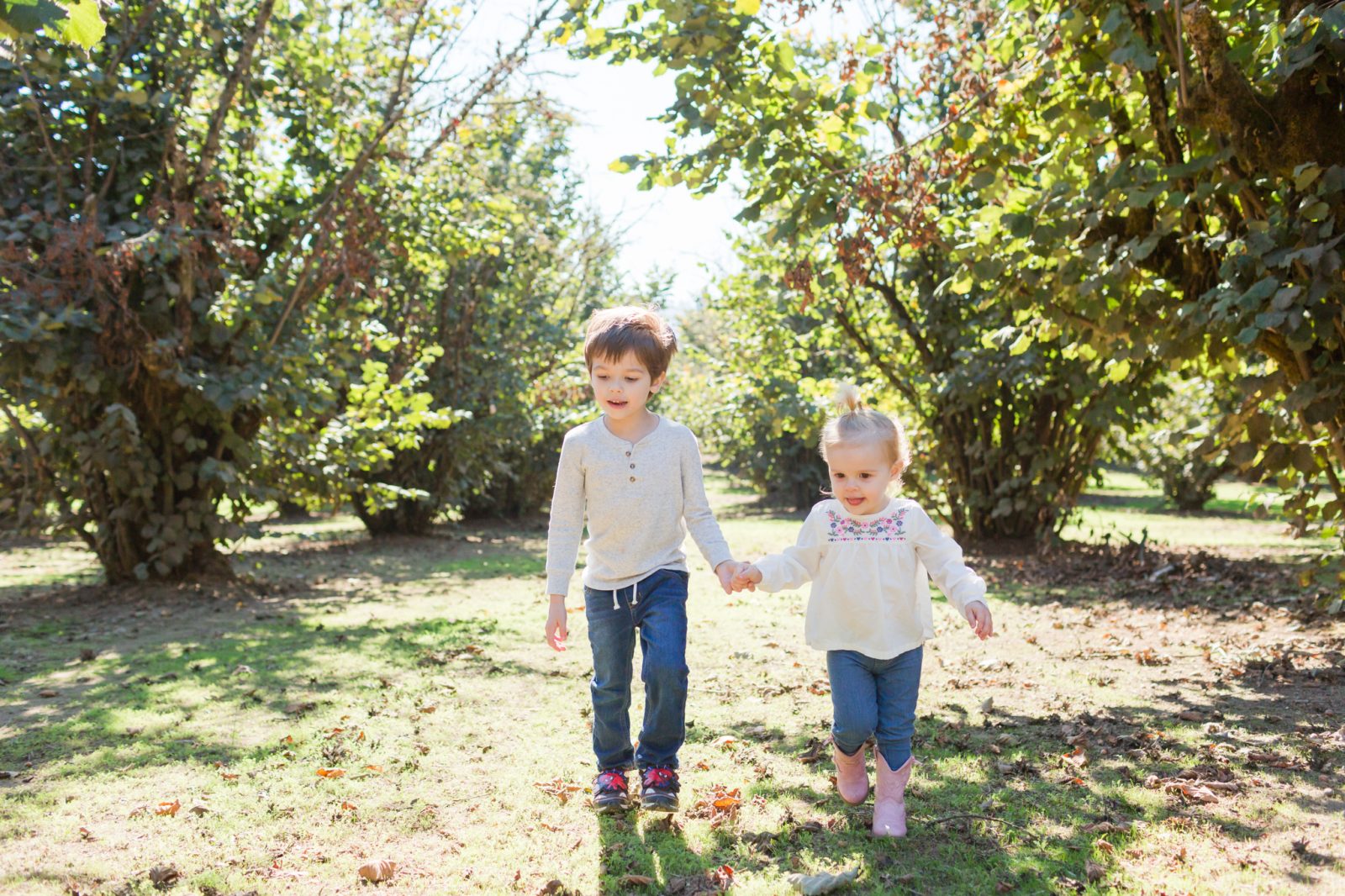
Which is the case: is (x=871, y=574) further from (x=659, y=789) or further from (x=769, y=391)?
(x=769, y=391)

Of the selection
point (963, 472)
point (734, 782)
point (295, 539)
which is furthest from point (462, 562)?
point (734, 782)

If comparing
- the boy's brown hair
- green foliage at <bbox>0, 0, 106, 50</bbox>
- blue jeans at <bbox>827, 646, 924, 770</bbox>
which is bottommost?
blue jeans at <bbox>827, 646, 924, 770</bbox>

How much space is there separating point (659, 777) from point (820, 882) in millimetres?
765

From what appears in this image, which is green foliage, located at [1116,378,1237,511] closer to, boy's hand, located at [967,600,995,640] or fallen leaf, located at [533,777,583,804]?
boy's hand, located at [967,600,995,640]

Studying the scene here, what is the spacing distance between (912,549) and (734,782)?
1043 millimetres

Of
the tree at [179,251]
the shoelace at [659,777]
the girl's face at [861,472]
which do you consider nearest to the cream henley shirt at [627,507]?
the girl's face at [861,472]

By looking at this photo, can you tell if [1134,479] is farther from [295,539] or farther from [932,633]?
[932,633]

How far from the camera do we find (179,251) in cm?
747

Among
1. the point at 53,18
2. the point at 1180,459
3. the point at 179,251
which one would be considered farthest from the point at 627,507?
the point at 1180,459

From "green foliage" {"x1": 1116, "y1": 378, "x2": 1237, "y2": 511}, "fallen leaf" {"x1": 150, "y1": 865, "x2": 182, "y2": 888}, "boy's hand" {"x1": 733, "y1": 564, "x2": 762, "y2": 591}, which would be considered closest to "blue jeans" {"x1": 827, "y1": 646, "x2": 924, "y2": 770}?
"boy's hand" {"x1": 733, "y1": 564, "x2": 762, "y2": 591}

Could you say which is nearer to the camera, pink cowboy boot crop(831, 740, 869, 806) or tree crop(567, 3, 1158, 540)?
pink cowboy boot crop(831, 740, 869, 806)

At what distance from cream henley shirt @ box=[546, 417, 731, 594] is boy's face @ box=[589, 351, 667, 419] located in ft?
0.29

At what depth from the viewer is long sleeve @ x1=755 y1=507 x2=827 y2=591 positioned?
344 centimetres

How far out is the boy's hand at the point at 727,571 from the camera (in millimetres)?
3406
